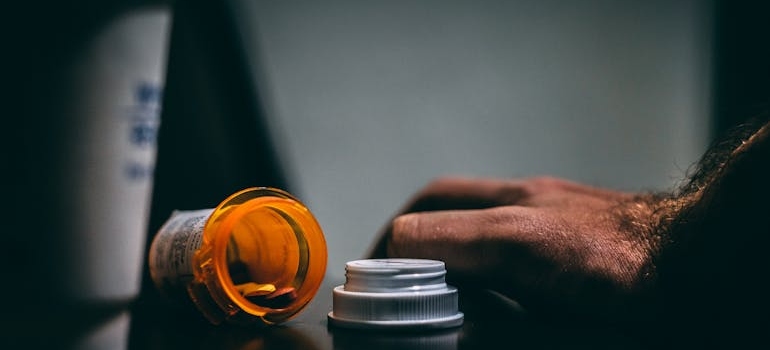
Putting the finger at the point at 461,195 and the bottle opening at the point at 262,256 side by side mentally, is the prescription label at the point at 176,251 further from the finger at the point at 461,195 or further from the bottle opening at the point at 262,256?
the finger at the point at 461,195

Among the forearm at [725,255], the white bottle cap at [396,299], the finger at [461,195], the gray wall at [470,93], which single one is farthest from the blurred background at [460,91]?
the forearm at [725,255]

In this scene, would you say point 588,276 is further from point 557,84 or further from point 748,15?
point 748,15

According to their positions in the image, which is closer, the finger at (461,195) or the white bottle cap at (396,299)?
the white bottle cap at (396,299)

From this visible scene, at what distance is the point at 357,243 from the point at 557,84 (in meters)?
0.41

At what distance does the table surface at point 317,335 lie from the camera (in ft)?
1.09

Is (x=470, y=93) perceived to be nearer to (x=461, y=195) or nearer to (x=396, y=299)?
(x=461, y=195)

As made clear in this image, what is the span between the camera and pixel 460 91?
111cm

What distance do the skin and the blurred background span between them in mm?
244

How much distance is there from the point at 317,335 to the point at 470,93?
0.80 meters

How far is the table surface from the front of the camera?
13.0 inches

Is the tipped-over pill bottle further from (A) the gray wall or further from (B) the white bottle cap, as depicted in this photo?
(A) the gray wall

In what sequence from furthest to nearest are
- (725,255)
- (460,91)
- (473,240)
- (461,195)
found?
(460,91) < (461,195) < (473,240) < (725,255)

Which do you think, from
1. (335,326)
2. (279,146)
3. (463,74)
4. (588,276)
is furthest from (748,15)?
(335,326)

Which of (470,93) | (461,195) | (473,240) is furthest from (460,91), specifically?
(473,240)
